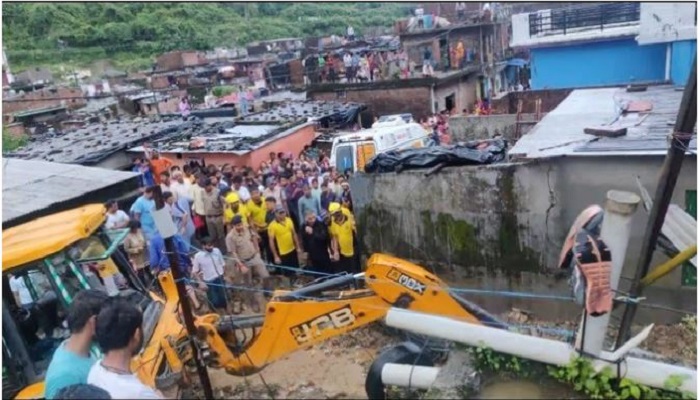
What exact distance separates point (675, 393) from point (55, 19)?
2515 inches

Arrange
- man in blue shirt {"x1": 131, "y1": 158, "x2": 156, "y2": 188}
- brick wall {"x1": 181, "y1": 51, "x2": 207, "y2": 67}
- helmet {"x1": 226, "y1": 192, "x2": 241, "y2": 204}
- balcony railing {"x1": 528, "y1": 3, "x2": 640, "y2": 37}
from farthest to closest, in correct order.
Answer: brick wall {"x1": 181, "y1": 51, "x2": 207, "y2": 67} < balcony railing {"x1": 528, "y1": 3, "x2": 640, "y2": 37} < man in blue shirt {"x1": 131, "y1": 158, "x2": 156, "y2": 188} < helmet {"x1": 226, "y1": 192, "x2": 241, "y2": 204}

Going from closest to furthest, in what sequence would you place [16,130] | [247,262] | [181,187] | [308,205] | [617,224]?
[617,224] → [247,262] → [308,205] → [181,187] → [16,130]

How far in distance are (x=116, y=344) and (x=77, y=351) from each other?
539mm

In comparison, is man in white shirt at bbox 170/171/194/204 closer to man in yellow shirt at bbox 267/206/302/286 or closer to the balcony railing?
man in yellow shirt at bbox 267/206/302/286

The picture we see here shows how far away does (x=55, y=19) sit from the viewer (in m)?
56.2

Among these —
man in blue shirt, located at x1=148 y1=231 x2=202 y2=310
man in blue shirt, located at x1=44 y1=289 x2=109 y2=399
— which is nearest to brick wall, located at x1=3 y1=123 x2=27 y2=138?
man in blue shirt, located at x1=148 y1=231 x2=202 y2=310

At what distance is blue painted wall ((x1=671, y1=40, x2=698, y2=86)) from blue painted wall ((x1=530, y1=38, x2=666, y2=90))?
3069 mm

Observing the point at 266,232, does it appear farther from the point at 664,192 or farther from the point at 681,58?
the point at 681,58

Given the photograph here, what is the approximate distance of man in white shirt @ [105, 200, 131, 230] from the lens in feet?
27.7

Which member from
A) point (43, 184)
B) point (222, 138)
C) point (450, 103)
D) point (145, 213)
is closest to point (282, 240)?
point (145, 213)

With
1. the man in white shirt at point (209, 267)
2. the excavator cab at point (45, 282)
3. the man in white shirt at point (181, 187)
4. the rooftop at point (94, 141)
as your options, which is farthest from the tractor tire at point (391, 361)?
the rooftop at point (94, 141)

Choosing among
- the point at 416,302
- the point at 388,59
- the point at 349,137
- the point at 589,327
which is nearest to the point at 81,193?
the point at 416,302

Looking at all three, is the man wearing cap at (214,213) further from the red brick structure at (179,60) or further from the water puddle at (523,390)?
the red brick structure at (179,60)

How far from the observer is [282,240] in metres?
9.82
